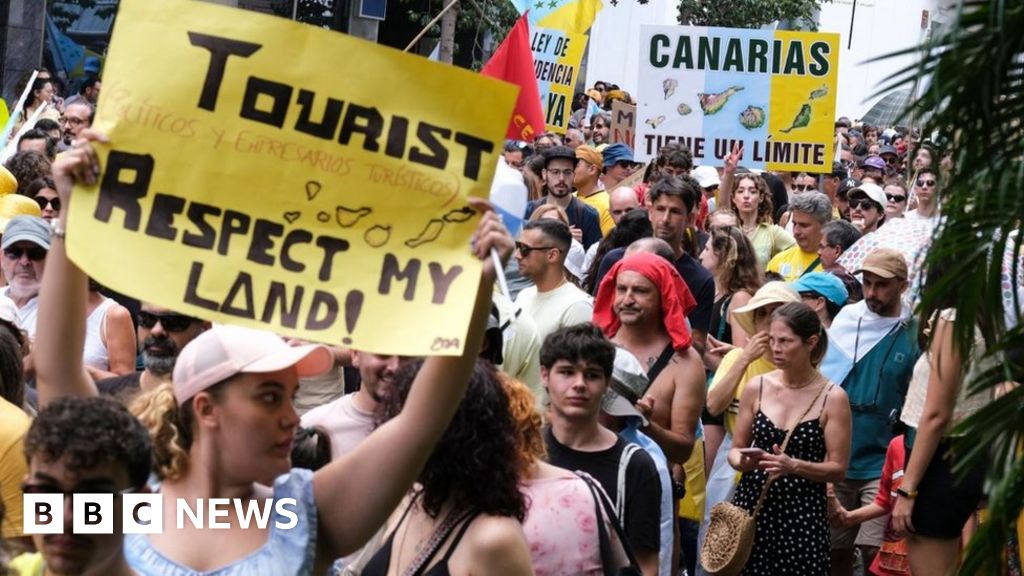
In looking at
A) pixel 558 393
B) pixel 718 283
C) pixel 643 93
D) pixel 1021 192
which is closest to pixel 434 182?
pixel 1021 192

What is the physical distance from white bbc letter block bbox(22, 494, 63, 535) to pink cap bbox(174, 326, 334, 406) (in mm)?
418

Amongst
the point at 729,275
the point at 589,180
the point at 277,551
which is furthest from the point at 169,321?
the point at 589,180

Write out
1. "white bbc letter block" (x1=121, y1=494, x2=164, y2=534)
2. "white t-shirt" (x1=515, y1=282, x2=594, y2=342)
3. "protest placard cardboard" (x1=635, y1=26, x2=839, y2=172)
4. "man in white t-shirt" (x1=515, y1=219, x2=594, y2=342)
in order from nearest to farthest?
"white bbc letter block" (x1=121, y1=494, x2=164, y2=534), "white t-shirt" (x1=515, y1=282, x2=594, y2=342), "man in white t-shirt" (x1=515, y1=219, x2=594, y2=342), "protest placard cardboard" (x1=635, y1=26, x2=839, y2=172)

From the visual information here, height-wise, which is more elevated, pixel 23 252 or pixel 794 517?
pixel 23 252

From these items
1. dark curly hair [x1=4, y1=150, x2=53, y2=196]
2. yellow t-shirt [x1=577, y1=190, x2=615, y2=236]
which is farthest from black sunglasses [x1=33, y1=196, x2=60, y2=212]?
yellow t-shirt [x1=577, y1=190, x2=615, y2=236]

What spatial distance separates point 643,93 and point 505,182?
1014 centimetres

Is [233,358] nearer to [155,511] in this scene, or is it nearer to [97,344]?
[155,511]

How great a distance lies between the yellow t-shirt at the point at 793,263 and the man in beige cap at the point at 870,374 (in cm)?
298

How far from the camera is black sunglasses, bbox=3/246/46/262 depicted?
7.41 m

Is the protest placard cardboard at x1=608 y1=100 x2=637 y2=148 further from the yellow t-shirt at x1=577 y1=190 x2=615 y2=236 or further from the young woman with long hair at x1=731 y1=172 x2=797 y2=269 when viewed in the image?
the young woman with long hair at x1=731 y1=172 x2=797 y2=269

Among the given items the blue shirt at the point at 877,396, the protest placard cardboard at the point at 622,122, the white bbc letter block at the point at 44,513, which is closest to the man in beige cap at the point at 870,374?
the blue shirt at the point at 877,396

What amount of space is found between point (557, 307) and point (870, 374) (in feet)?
4.82

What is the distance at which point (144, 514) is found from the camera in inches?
139

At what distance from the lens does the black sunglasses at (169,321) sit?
621cm
